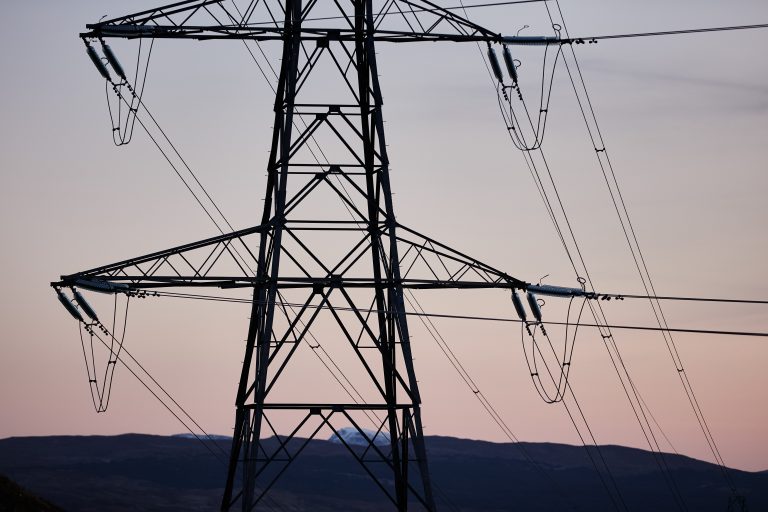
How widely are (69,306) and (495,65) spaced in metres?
12.1

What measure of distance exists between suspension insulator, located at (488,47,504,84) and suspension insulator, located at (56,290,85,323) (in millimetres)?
11896

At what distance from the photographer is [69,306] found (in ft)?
118

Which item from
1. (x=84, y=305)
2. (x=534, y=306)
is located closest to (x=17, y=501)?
(x=84, y=305)

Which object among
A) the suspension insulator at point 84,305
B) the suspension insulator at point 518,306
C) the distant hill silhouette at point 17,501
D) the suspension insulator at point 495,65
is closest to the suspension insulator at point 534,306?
the suspension insulator at point 518,306

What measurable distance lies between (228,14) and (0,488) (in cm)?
4322

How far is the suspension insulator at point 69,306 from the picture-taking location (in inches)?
1409

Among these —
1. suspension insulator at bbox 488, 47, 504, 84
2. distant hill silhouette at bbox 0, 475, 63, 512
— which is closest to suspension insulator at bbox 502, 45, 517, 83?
suspension insulator at bbox 488, 47, 504, 84

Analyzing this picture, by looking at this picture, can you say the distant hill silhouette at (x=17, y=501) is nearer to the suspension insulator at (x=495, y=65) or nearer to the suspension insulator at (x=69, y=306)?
the suspension insulator at (x=69, y=306)

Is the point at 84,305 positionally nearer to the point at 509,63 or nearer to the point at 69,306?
the point at 69,306

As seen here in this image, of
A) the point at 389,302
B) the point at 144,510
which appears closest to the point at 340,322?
the point at 389,302

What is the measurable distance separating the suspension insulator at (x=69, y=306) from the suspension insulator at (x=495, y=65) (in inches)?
468

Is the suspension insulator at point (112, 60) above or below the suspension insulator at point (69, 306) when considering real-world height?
above

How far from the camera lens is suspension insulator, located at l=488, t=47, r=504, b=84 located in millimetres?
36656

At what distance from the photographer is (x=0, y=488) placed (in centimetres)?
7231
